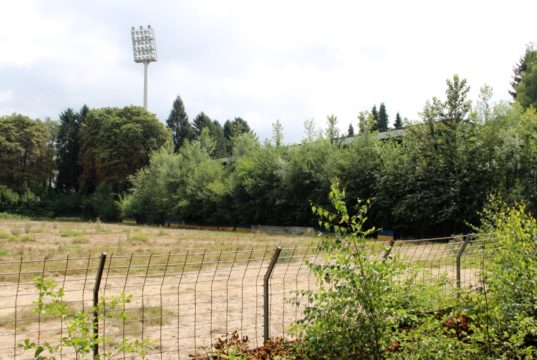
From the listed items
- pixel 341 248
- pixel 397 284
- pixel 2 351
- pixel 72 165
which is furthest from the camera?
pixel 72 165

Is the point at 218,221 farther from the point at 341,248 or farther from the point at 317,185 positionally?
the point at 341,248

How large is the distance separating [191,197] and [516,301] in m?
39.2

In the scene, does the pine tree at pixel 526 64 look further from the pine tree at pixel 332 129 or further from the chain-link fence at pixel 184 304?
the chain-link fence at pixel 184 304

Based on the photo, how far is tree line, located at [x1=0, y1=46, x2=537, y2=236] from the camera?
78.4ft

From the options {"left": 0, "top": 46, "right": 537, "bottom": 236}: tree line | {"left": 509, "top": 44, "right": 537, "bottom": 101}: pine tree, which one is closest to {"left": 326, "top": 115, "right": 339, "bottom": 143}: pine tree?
{"left": 0, "top": 46, "right": 537, "bottom": 236}: tree line

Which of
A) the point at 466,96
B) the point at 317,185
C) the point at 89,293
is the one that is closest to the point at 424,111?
the point at 466,96

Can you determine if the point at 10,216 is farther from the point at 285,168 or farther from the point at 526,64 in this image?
the point at 526,64

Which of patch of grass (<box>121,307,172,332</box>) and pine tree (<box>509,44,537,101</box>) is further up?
pine tree (<box>509,44,537,101</box>)

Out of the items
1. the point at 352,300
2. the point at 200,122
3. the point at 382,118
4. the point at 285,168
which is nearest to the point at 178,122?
the point at 200,122

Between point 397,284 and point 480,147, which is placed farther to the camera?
point 480,147

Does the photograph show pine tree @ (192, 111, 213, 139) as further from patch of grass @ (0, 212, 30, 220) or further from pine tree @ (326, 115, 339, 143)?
pine tree @ (326, 115, 339, 143)

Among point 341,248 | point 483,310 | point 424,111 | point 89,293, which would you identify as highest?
point 424,111

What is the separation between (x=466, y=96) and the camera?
24.5m

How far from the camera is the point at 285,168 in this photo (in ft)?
113
